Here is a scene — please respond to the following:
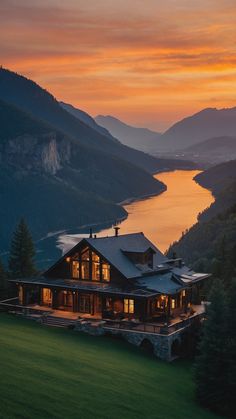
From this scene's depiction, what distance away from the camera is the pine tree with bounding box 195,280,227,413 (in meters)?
34.9

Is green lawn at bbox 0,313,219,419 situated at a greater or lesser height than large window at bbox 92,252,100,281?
lesser

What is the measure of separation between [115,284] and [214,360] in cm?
1520

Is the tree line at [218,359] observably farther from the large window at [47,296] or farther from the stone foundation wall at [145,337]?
the large window at [47,296]

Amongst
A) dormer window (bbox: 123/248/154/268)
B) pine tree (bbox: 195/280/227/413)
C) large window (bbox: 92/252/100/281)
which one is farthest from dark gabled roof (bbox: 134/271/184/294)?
pine tree (bbox: 195/280/227/413)

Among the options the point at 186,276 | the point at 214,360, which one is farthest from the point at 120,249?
the point at 214,360

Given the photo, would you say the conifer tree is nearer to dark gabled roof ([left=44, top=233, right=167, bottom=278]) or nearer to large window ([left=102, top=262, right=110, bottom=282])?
dark gabled roof ([left=44, top=233, right=167, bottom=278])

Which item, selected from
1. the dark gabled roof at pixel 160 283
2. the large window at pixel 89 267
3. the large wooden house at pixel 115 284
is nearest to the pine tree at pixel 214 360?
the large wooden house at pixel 115 284

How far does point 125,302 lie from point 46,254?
149 m

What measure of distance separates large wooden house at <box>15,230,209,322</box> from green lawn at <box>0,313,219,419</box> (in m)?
4.32

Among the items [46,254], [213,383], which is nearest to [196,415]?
[213,383]

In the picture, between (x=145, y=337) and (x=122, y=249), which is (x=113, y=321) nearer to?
(x=145, y=337)

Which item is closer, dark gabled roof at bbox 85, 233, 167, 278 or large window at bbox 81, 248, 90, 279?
dark gabled roof at bbox 85, 233, 167, 278

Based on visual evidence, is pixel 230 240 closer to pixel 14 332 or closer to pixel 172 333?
pixel 172 333

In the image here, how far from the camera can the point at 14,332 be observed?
40688 mm
